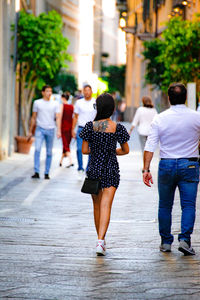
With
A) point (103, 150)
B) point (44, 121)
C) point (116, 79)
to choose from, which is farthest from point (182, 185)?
point (116, 79)

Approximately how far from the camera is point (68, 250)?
8258 mm

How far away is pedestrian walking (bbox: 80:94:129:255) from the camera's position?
8.15m

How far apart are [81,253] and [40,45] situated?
1584 centimetres

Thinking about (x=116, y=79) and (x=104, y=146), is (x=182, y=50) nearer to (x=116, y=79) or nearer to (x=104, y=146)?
(x=104, y=146)

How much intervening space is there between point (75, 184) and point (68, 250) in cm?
702

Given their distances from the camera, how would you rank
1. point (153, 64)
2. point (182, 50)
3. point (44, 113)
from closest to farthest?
1. point (44, 113)
2. point (182, 50)
3. point (153, 64)

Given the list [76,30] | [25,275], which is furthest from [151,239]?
[76,30]

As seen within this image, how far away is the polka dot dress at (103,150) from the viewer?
8.17m

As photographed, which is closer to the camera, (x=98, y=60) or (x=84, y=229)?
(x=84, y=229)

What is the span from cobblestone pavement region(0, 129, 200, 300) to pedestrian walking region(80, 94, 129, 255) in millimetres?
494

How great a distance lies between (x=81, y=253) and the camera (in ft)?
26.6

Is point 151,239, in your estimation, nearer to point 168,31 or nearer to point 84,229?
point 84,229

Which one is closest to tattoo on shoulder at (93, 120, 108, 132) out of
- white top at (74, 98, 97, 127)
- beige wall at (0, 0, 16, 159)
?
white top at (74, 98, 97, 127)

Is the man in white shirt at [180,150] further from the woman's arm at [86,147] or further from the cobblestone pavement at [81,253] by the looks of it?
the woman's arm at [86,147]
